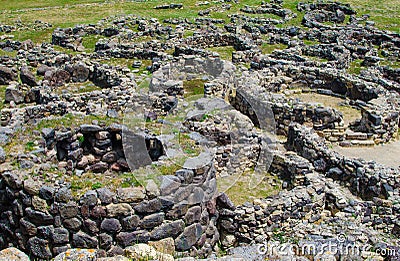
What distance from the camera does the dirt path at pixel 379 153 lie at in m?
23.0

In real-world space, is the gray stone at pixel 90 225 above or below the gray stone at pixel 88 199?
below

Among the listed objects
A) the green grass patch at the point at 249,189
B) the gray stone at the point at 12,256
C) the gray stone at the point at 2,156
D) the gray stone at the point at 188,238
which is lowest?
the green grass patch at the point at 249,189

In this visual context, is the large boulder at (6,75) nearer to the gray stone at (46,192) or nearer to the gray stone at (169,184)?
the gray stone at (46,192)

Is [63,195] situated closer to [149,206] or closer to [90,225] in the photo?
[90,225]

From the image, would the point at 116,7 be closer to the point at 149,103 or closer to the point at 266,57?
the point at 266,57

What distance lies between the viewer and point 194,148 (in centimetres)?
1586

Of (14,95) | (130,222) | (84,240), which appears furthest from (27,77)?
(130,222)

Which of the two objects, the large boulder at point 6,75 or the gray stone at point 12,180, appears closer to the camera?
the gray stone at point 12,180

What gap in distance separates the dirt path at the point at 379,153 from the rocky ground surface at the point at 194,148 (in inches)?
5.0

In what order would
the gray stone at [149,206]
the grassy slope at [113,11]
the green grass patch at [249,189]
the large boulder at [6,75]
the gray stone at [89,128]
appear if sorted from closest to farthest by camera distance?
the gray stone at [149,206] → the gray stone at [89,128] → the green grass patch at [249,189] → the large boulder at [6,75] → the grassy slope at [113,11]

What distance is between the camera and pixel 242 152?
21.2 meters

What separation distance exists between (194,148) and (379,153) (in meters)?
11.3

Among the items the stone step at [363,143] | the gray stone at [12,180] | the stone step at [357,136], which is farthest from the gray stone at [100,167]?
the stone step at [357,136]

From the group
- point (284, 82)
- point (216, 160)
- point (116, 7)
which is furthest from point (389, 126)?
point (116, 7)
